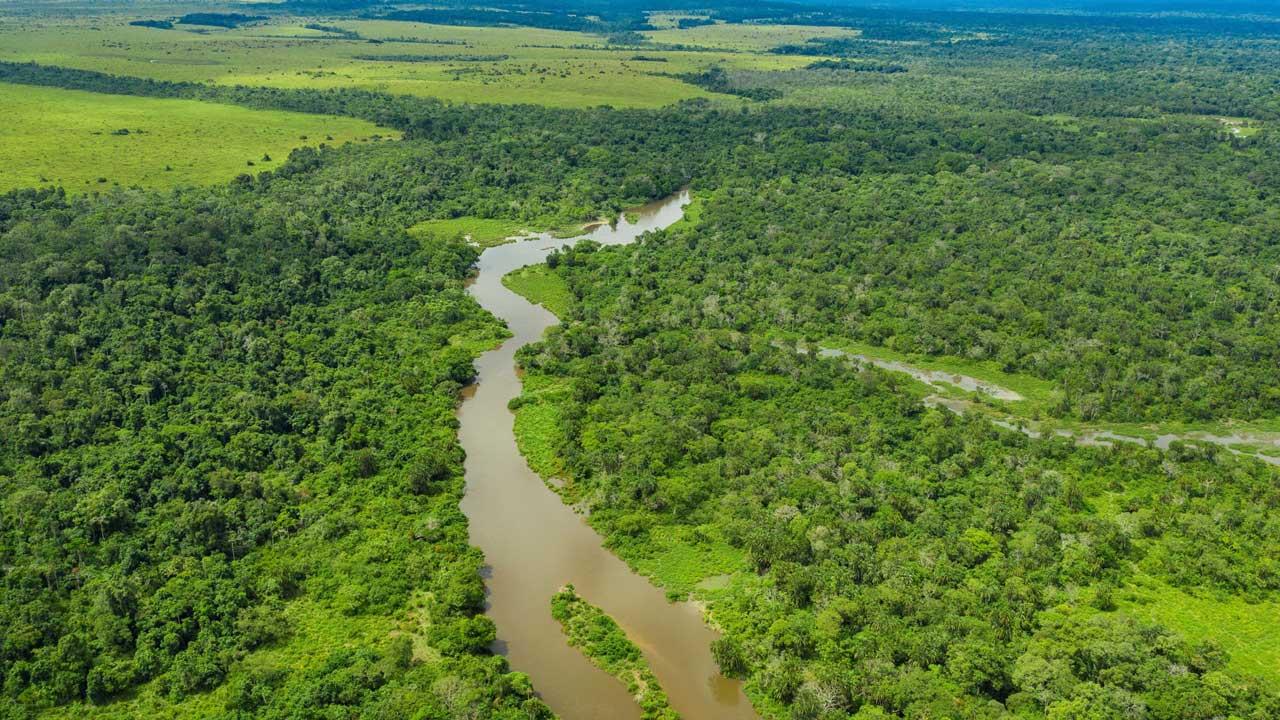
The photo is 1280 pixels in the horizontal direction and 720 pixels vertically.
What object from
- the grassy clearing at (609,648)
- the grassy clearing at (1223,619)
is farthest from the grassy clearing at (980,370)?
the grassy clearing at (609,648)

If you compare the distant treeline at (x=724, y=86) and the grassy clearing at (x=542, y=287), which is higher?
the distant treeline at (x=724, y=86)

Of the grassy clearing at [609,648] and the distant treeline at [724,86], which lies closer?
the grassy clearing at [609,648]

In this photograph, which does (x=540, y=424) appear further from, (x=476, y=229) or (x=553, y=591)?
(x=476, y=229)

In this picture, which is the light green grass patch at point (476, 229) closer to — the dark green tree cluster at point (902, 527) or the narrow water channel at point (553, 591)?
the dark green tree cluster at point (902, 527)

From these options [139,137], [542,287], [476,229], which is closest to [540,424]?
[542,287]

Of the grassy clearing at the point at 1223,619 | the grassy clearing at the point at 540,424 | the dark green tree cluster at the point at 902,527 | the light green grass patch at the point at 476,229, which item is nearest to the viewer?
the dark green tree cluster at the point at 902,527

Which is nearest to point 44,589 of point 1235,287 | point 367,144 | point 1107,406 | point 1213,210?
point 1107,406

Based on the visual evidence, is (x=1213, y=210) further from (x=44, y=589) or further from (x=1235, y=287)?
(x=44, y=589)
